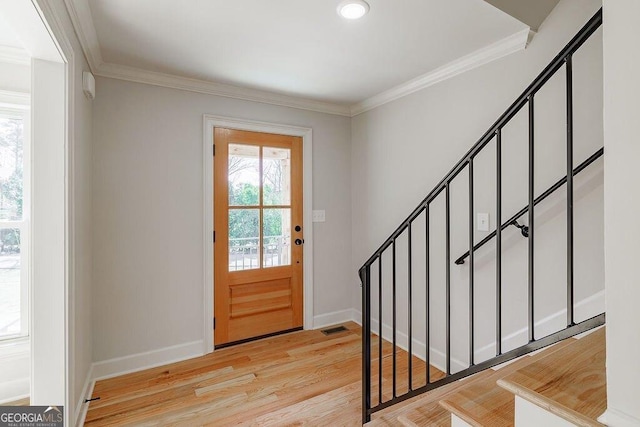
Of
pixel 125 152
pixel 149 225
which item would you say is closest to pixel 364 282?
pixel 149 225

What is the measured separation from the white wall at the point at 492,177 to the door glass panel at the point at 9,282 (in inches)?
111

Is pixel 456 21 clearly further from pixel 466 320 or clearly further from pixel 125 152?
pixel 125 152

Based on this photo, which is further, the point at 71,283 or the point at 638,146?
the point at 71,283

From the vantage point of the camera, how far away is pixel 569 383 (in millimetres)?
998

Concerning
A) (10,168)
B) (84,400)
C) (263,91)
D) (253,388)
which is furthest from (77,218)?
(263,91)

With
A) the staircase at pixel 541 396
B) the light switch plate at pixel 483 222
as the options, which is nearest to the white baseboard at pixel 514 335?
the staircase at pixel 541 396

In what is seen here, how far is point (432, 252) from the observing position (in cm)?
265

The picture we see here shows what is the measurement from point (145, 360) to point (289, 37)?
8.55 ft

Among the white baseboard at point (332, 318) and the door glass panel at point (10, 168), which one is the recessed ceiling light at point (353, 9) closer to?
the door glass panel at point (10, 168)

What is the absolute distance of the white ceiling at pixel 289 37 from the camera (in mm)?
1742

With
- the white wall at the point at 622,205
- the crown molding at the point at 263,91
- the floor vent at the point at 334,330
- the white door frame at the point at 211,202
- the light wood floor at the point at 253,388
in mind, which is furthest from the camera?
the floor vent at the point at 334,330

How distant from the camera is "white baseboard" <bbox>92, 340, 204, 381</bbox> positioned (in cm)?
245

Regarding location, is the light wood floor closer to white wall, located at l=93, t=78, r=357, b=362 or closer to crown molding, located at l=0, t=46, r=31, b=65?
white wall, located at l=93, t=78, r=357, b=362

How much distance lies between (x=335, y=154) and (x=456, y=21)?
70.0 inches
